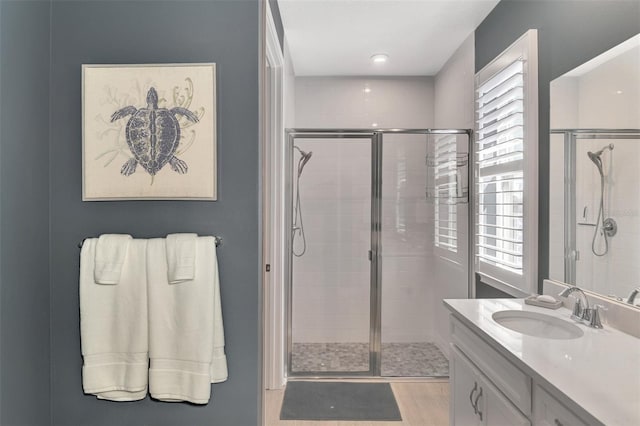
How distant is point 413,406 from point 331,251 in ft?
3.96

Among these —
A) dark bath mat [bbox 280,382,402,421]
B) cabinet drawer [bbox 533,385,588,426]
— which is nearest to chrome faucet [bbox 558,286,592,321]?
cabinet drawer [bbox 533,385,588,426]

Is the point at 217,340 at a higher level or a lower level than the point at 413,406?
higher

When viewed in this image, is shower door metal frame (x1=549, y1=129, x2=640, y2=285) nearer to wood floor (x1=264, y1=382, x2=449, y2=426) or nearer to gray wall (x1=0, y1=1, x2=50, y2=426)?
wood floor (x1=264, y1=382, x2=449, y2=426)

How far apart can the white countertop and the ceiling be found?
1.88 meters

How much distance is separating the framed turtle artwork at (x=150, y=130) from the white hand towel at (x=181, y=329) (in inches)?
10.1

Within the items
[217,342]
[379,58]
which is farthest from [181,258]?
[379,58]

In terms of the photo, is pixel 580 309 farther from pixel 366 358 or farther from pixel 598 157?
pixel 366 358

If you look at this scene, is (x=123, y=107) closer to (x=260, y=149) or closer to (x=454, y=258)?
(x=260, y=149)

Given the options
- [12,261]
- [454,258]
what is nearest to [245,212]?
[12,261]

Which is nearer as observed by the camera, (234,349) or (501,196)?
(234,349)

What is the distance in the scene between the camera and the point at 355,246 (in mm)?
2936

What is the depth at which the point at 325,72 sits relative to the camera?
3.39m

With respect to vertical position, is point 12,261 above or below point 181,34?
below

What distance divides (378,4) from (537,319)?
1939 millimetres
